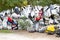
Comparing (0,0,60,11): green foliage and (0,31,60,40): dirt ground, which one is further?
(0,0,60,11): green foliage

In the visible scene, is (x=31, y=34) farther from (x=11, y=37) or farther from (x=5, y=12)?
(x=5, y=12)

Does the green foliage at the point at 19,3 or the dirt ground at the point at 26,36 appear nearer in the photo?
the dirt ground at the point at 26,36

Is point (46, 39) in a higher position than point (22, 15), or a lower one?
lower

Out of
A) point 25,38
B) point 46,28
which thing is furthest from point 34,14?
point 25,38

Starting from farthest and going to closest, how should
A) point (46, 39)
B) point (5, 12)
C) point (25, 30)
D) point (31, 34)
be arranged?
point (5, 12) < point (25, 30) < point (31, 34) < point (46, 39)

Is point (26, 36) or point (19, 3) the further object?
point (19, 3)

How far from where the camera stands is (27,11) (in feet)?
40.4

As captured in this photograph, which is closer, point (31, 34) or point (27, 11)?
point (31, 34)

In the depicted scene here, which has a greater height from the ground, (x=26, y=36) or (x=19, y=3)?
(x=19, y=3)

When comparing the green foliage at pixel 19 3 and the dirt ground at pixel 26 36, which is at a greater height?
the green foliage at pixel 19 3

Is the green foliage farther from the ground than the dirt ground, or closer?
farther from the ground

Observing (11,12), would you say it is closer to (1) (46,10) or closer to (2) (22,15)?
(2) (22,15)

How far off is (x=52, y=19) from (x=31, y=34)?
146 cm

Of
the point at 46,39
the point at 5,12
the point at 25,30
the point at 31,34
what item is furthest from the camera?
the point at 5,12
